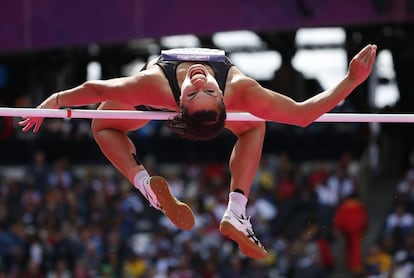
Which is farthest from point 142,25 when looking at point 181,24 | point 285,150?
point 285,150

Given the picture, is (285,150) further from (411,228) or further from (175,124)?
(175,124)

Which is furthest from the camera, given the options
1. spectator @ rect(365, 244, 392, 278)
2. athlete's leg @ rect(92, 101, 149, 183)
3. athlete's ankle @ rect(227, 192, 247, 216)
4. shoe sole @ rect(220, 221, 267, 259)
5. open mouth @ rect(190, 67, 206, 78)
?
spectator @ rect(365, 244, 392, 278)

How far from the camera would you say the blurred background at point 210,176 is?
16.8 metres

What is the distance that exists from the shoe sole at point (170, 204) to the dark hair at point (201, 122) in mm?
464

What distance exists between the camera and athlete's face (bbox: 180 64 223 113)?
25.6 ft

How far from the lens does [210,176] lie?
1889cm

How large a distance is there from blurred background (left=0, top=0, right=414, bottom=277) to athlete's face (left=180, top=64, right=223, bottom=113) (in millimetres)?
6773

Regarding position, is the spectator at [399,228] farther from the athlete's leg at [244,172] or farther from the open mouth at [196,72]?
the open mouth at [196,72]

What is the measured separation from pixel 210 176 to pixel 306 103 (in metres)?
10.7

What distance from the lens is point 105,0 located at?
741 inches

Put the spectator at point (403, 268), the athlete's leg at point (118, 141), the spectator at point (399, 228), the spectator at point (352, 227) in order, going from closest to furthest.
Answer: the athlete's leg at point (118, 141) < the spectator at point (403, 268) < the spectator at point (399, 228) < the spectator at point (352, 227)

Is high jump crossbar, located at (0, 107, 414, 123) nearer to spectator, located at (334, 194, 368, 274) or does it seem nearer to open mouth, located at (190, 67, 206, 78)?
open mouth, located at (190, 67, 206, 78)

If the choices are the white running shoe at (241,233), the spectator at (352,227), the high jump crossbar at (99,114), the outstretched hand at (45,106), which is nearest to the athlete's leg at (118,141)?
the high jump crossbar at (99,114)

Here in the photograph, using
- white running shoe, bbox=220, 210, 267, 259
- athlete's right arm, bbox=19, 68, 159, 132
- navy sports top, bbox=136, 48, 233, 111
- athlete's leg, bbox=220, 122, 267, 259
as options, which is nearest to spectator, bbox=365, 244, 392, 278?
athlete's leg, bbox=220, 122, 267, 259
